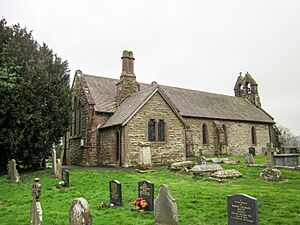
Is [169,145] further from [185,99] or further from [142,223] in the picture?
[142,223]

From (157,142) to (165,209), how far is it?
48.6 feet

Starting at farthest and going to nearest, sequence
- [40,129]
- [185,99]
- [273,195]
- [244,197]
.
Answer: [185,99] < [40,129] < [273,195] < [244,197]

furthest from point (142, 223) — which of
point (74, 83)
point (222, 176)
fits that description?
point (74, 83)

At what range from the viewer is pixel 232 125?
114 feet

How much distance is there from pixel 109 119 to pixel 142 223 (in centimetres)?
1721

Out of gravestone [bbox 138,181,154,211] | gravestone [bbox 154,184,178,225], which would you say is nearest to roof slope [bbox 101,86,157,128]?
gravestone [bbox 138,181,154,211]

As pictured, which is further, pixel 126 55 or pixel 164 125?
pixel 126 55

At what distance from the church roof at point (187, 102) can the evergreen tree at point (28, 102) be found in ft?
15.9

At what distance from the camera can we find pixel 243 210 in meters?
6.34

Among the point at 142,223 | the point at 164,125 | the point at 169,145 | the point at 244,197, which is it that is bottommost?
the point at 142,223

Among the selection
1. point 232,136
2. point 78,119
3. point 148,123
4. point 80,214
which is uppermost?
point 78,119

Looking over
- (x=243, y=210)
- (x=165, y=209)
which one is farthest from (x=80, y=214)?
(x=243, y=210)

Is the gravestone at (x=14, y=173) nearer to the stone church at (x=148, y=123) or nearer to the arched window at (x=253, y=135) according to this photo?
the stone church at (x=148, y=123)

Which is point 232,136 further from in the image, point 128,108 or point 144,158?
point 144,158
